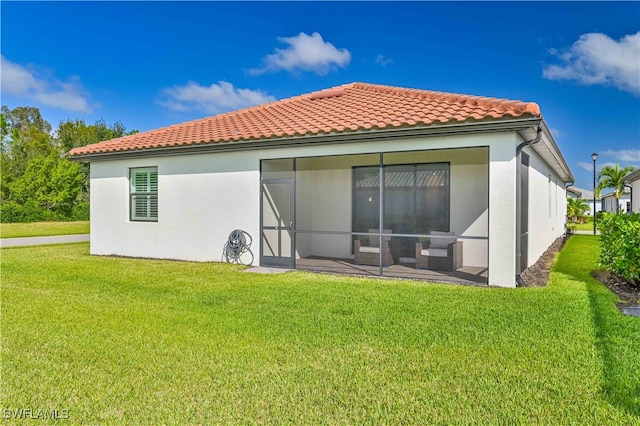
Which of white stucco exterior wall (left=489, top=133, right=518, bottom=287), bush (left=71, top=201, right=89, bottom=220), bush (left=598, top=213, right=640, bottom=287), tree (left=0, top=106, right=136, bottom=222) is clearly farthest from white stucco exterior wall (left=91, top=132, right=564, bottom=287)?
bush (left=71, top=201, right=89, bottom=220)

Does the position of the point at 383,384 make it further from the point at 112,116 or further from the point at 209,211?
the point at 112,116

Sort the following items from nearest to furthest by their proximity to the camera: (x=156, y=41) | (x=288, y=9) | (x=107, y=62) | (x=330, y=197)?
1. (x=330, y=197)
2. (x=288, y=9)
3. (x=156, y=41)
4. (x=107, y=62)

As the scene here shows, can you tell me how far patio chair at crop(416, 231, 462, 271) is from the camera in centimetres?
926

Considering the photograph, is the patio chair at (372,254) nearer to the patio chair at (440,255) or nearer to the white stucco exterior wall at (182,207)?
the patio chair at (440,255)

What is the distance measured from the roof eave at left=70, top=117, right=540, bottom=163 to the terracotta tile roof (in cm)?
9

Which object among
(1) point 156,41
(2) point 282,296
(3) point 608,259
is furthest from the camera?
(1) point 156,41

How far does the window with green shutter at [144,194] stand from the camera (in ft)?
37.7

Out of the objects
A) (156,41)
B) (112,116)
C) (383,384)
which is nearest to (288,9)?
(156,41)

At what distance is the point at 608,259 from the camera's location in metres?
7.71

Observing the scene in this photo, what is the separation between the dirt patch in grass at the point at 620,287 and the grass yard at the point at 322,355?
0.71 feet

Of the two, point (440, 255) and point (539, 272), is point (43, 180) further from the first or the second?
point (539, 272)

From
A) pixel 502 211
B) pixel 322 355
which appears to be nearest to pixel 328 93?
pixel 502 211

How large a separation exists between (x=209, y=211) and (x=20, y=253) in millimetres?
6734

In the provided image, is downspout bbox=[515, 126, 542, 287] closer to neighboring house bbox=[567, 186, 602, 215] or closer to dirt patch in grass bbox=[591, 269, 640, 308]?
dirt patch in grass bbox=[591, 269, 640, 308]
